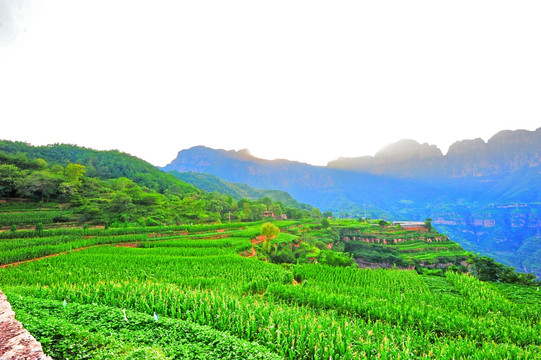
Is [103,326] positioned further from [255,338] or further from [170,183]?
[170,183]

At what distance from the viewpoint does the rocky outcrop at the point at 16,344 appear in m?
3.54

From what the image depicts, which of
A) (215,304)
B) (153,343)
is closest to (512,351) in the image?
(215,304)

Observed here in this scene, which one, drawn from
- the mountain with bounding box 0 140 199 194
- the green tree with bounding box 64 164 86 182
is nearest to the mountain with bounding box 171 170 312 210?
the mountain with bounding box 0 140 199 194

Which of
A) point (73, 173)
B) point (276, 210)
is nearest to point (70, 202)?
point (73, 173)

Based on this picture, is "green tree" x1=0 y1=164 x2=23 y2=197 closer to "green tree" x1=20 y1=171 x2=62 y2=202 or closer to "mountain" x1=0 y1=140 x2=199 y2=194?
"green tree" x1=20 y1=171 x2=62 y2=202

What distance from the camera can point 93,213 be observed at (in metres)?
40.2

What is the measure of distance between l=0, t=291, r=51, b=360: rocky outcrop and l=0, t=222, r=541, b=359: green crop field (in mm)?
935

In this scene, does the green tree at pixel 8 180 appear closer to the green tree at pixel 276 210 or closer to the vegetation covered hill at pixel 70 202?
the vegetation covered hill at pixel 70 202

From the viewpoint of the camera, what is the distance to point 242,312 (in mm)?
9523

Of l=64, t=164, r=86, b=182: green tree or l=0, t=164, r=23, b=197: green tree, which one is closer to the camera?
l=0, t=164, r=23, b=197: green tree

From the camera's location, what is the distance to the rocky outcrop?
3541mm

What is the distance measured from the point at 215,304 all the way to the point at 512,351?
A: 38.6ft

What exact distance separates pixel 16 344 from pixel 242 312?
718 cm

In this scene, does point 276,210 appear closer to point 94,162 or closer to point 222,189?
point 94,162
